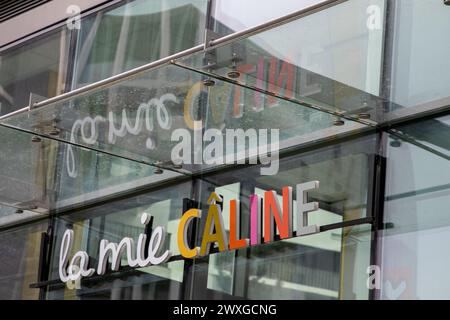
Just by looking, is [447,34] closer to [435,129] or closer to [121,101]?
[435,129]

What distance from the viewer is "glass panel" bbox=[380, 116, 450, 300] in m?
7.06

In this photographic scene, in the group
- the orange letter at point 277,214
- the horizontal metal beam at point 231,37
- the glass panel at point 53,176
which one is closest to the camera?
the horizontal metal beam at point 231,37

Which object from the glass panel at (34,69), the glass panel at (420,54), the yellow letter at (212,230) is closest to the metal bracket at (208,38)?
the glass panel at (420,54)

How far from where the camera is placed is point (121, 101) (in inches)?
316

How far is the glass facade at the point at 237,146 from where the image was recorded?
7145 mm

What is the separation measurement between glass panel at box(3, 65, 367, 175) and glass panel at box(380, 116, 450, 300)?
561 millimetres

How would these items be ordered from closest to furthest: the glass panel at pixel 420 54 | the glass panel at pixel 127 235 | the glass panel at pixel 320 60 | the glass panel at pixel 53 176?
the glass panel at pixel 320 60 < the glass panel at pixel 420 54 < the glass panel at pixel 127 235 < the glass panel at pixel 53 176

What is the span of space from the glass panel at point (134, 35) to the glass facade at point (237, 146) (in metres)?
0.02

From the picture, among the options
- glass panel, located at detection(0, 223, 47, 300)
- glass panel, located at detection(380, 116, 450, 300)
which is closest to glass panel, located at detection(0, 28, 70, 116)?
glass panel, located at detection(0, 223, 47, 300)

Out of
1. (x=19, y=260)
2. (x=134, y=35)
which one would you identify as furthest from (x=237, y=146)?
(x=19, y=260)

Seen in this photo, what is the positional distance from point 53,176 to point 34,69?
1.12 metres

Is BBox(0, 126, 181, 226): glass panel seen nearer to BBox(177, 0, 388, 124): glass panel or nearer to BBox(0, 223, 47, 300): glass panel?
BBox(0, 223, 47, 300): glass panel

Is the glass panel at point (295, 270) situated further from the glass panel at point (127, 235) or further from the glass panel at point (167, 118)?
the glass panel at point (167, 118)

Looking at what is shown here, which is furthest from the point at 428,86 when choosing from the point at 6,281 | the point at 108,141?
the point at 6,281
